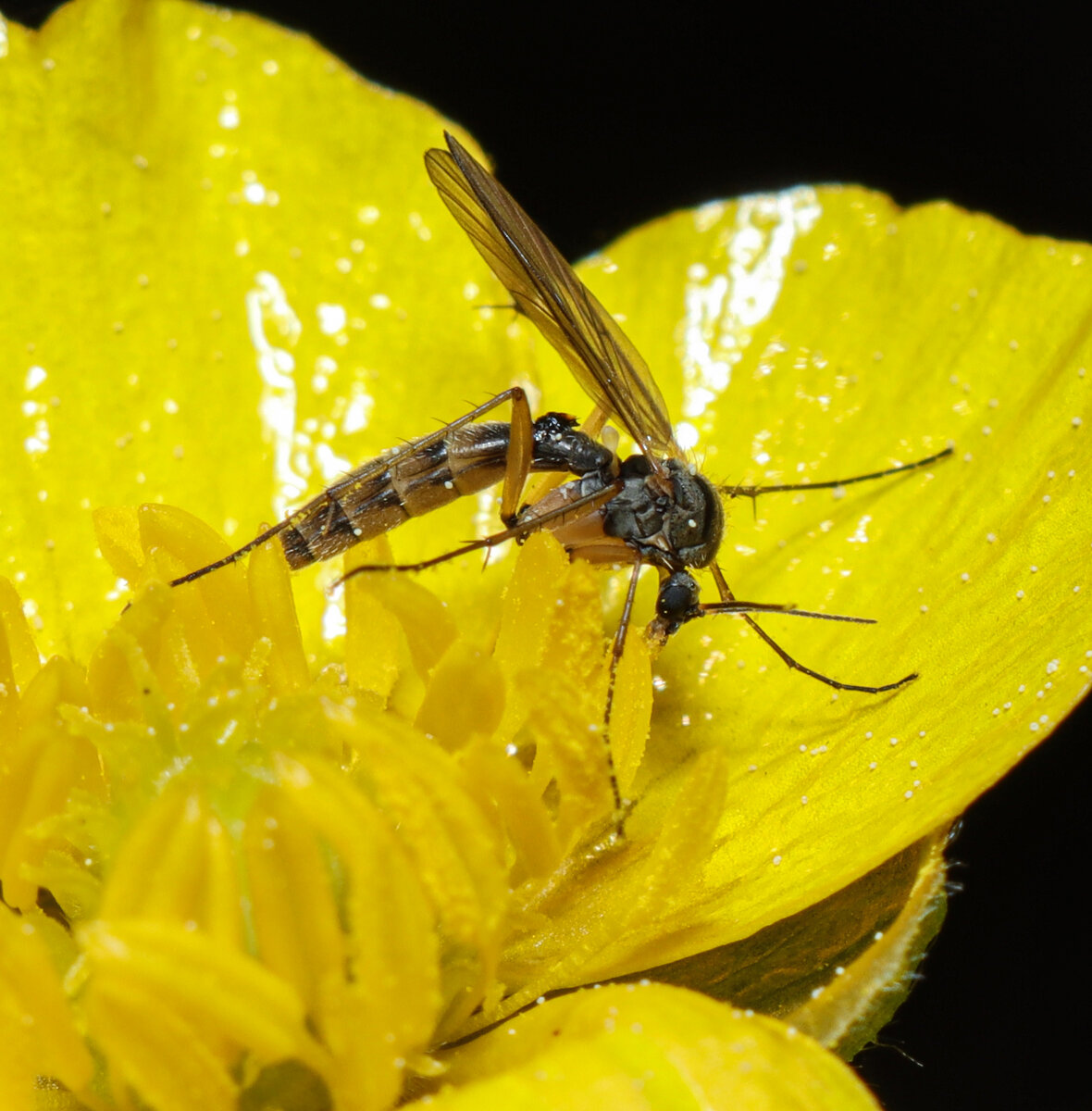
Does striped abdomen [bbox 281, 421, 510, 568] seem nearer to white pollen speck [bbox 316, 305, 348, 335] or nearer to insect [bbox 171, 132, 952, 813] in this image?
insect [bbox 171, 132, 952, 813]

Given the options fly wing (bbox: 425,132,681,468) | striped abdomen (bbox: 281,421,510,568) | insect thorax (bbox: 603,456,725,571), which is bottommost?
insect thorax (bbox: 603,456,725,571)

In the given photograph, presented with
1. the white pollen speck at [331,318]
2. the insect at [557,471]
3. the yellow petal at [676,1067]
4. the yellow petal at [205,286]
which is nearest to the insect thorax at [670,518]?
the insect at [557,471]

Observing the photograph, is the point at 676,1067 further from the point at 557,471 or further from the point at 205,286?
the point at 205,286

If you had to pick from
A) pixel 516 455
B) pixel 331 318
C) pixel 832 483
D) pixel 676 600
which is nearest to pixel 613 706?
pixel 676 600

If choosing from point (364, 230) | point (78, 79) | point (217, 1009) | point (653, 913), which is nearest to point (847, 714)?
point (653, 913)

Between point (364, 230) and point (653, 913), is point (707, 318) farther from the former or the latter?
point (653, 913)

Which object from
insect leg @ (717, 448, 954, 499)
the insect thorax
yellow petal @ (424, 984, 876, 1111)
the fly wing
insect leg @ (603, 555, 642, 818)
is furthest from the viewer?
insect leg @ (717, 448, 954, 499)

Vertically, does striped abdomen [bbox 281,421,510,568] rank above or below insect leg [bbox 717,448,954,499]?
above

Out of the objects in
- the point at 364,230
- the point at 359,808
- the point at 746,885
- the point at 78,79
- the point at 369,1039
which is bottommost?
the point at 746,885

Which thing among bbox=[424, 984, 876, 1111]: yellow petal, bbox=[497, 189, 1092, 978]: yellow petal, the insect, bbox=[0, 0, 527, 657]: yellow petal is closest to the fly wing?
the insect
